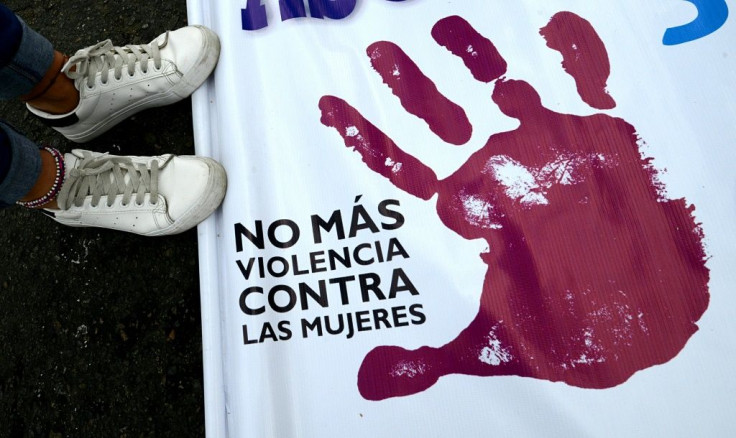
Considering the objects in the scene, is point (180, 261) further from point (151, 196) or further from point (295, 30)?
point (295, 30)

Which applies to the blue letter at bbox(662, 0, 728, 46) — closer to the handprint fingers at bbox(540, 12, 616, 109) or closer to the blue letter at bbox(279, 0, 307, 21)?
the handprint fingers at bbox(540, 12, 616, 109)

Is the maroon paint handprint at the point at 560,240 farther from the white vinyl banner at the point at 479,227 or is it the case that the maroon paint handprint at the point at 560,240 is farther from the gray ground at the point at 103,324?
the gray ground at the point at 103,324

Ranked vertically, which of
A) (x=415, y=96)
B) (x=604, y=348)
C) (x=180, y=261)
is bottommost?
(x=604, y=348)

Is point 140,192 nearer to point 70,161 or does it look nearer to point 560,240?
point 70,161

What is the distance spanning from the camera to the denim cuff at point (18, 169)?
0.58m

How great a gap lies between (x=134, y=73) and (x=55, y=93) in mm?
122

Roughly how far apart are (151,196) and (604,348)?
69cm

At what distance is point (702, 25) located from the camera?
68cm

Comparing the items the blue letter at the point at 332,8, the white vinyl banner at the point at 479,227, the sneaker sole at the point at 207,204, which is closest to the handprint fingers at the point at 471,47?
the white vinyl banner at the point at 479,227

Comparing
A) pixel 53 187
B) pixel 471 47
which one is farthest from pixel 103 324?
pixel 471 47

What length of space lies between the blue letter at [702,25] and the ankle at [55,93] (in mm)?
939

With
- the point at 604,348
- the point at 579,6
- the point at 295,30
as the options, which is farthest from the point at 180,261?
the point at 579,6

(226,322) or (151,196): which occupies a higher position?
(151,196)

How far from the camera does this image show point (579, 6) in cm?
73
